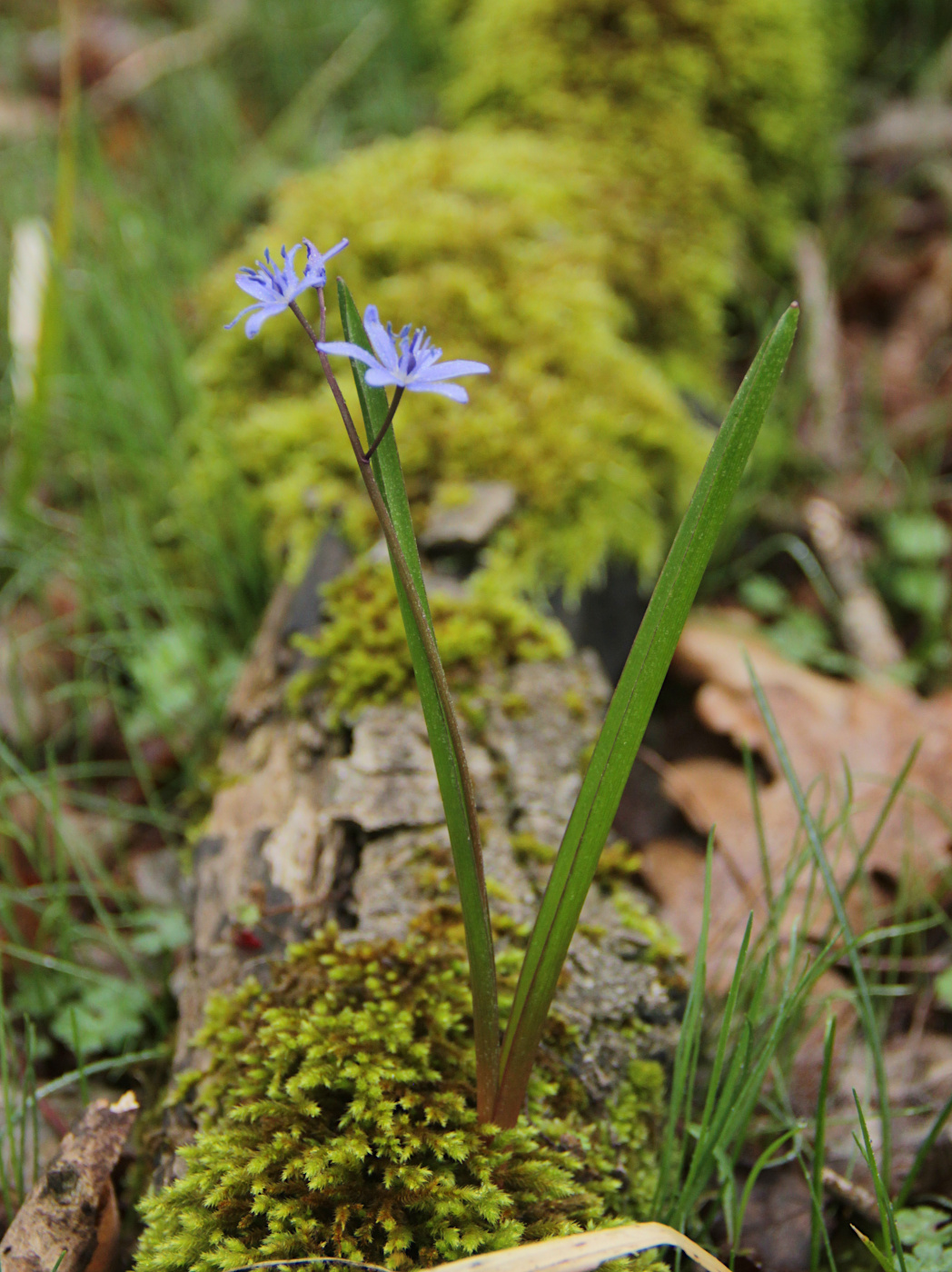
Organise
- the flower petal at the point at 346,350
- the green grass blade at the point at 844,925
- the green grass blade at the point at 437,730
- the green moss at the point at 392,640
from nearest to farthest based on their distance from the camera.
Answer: the flower petal at the point at 346,350 < the green grass blade at the point at 437,730 < the green grass blade at the point at 844,925 < the green moss at the point at 392,640

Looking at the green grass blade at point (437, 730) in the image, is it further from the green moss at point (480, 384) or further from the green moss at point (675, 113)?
the green moss at point (675, 113)

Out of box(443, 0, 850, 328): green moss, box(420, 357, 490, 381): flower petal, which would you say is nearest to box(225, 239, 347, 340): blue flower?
box(420, 357, 490, 381): flower petal

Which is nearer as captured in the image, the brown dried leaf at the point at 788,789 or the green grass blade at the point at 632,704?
the green grass blade at the point at 632,704

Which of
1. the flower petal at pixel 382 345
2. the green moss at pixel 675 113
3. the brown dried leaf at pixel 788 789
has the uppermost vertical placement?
the green moss at pixel 675 113

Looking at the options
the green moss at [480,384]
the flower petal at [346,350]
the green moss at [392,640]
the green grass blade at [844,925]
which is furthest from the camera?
the green moss at [480,384]

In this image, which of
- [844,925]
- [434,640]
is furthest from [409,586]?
[844,925]

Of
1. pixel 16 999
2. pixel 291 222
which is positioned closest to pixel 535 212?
pixel 291 222

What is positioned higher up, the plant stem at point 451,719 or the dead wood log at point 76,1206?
the plant stem at point 451,719

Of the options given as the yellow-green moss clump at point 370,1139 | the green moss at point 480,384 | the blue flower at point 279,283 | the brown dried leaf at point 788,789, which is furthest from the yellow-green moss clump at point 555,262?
the blue flower at point 279,283
